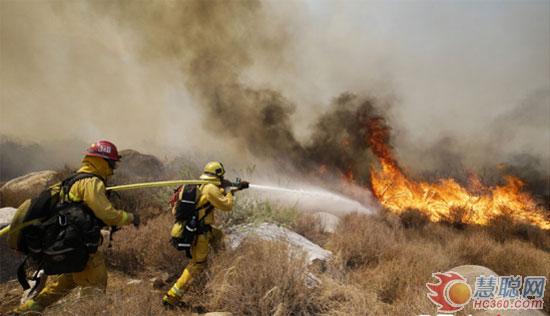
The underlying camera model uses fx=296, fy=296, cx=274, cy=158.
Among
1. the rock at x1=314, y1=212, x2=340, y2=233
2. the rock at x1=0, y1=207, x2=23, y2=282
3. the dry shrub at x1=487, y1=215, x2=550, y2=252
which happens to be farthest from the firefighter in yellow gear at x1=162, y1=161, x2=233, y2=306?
the dry shrub at x1=487, y1=215, x2=550, y2=252

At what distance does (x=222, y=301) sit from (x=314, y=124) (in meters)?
16.9

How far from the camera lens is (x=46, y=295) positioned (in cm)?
330

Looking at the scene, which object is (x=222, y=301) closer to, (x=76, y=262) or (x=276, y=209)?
(x=76, y=262)

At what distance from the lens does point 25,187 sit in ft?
27.7

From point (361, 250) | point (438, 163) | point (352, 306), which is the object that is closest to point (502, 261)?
point (361, 250)

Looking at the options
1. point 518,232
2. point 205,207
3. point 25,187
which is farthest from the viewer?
point 518,232

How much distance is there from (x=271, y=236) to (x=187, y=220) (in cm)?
172

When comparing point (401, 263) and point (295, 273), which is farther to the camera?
point (401, 263)

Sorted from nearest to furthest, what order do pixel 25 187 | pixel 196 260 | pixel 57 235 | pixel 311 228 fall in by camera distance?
pixel 57 235
pixel 196 260
pixel 311 228
pixel 25 187

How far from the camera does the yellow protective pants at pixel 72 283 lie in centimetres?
327

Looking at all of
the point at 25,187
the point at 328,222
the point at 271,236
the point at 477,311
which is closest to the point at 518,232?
the point at 328,222

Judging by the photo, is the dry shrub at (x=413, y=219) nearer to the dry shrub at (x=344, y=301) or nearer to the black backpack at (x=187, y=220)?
the dry shrub at (x=344, y=301)

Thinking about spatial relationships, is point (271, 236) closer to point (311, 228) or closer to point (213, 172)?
point (213, 172)

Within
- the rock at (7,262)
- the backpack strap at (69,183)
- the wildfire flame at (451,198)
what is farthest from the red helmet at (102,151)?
the wildfire flame at (451,198)
